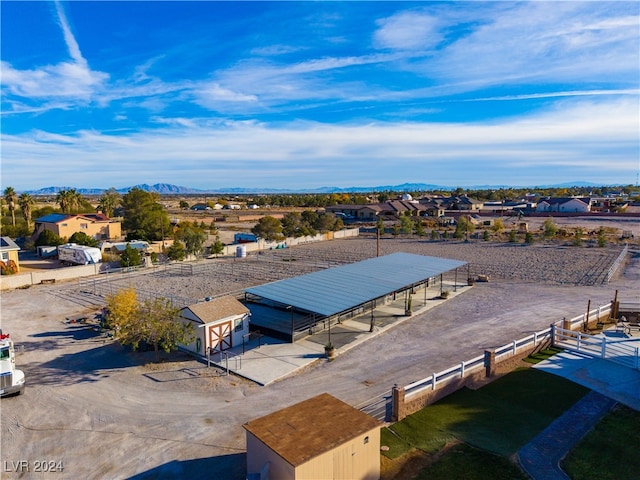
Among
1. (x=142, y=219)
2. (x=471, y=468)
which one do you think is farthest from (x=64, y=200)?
(x=471, y=468)

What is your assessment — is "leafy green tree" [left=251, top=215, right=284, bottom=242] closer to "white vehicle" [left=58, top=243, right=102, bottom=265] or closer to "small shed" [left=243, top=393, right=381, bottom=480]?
"white vehicle" [left=58, top=243, right=102, bottom=265]

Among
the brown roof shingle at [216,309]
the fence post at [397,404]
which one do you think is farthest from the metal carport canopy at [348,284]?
the fence post at [397,404]

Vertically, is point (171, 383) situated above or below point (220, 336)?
below

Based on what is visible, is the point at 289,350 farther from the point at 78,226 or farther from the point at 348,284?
the point at 78,226

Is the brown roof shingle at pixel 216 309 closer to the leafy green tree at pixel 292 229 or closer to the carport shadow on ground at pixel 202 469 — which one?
the carport shadow on ground at pixel 202 469

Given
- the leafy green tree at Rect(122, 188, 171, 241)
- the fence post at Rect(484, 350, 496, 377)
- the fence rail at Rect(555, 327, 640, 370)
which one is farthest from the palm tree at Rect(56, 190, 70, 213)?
the fence rail at Rect(555, 327, 640, 370)

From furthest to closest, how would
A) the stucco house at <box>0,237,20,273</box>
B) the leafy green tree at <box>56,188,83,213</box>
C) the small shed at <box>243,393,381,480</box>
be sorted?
the leafy green tree at <box>56,188,83,213</box> < the stucco house at <box>0,237,20,273</box> < the small shed at <box>243,393,381,480</box>
